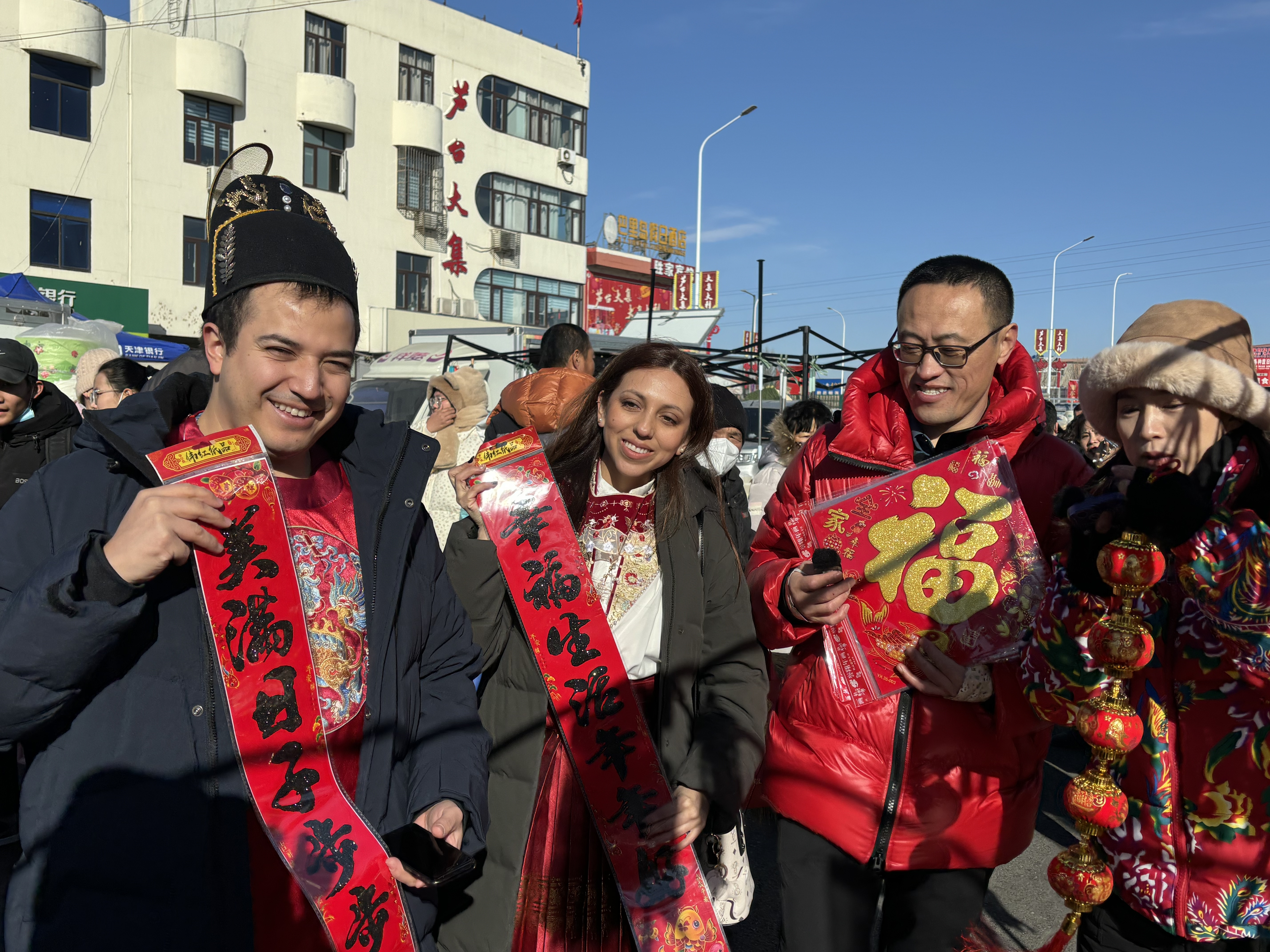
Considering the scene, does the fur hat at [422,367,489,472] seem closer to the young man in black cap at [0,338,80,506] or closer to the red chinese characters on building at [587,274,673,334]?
the young man in black cap at [0,338,80,506]

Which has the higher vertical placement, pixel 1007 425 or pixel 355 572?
pixel 1007 425

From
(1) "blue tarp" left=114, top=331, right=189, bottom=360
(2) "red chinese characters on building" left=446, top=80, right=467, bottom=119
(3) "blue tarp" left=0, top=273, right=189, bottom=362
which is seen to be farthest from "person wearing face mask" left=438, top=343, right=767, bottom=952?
(2) "red chinese characters on building" left=446, top=80, right=467, bottom=119

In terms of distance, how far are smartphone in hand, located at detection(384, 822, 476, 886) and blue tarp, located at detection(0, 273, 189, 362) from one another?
10975mm

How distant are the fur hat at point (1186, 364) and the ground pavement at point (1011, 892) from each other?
1572mm

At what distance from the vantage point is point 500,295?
93.1ft

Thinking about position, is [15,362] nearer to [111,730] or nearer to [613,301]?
[111,730]

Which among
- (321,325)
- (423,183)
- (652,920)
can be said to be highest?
(423,183)

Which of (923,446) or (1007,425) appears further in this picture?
(923,446)

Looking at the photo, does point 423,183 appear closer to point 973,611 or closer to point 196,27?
point 196,27

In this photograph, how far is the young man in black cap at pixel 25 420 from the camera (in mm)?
4141

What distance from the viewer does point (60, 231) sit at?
62.7 ft

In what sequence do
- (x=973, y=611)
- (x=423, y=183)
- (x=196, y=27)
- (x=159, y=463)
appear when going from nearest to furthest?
(x=159, y=463), (x=973, y=611), (x=196, y=27), (x=423, y=183)

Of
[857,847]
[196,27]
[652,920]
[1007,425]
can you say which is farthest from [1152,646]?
[196,27]

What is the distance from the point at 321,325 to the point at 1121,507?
57.4 inches
